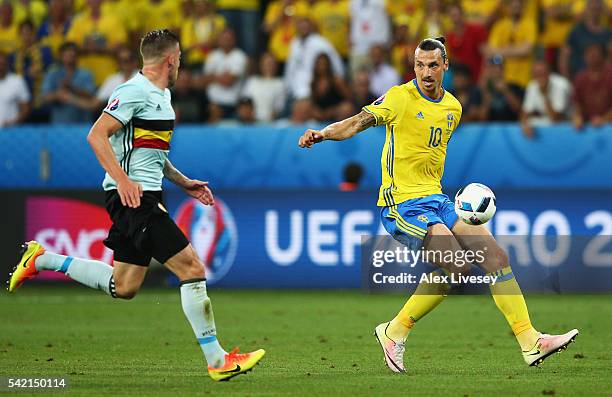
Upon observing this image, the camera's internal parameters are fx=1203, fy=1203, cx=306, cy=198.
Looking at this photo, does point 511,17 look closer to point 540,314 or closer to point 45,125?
point 540,314

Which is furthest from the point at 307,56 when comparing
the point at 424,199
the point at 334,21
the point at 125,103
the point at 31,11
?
the point at 125,103

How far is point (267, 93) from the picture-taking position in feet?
59.6

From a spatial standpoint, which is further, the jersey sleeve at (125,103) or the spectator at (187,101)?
the spectator at (187,101)

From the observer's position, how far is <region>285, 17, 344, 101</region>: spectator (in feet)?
58.3

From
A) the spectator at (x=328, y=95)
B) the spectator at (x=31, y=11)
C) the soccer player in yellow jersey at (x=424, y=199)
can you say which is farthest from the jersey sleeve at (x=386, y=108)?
the spectator at (x=31, y=11)

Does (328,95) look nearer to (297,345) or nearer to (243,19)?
(243,19)

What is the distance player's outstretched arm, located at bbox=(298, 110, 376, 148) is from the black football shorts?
110cm

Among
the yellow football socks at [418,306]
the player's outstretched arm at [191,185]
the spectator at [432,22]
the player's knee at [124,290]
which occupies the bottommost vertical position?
the yellow football socks at [418,306]

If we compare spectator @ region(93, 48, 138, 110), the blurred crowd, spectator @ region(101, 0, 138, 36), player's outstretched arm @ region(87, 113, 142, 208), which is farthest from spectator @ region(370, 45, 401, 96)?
player's outstretched arm @ region(87, 113, 142, 208)

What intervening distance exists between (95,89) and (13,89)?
1.27 meters

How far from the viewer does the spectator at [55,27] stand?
19.3 meters

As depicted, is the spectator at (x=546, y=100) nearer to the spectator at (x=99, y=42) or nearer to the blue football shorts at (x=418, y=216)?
the spectator at (x=99, y=42)

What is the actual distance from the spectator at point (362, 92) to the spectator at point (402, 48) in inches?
23.2

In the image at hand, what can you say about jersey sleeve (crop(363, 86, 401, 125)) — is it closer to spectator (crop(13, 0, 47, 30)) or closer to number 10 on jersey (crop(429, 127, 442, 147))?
number 10 on jersey (crop(429, 127, 442, 147))
